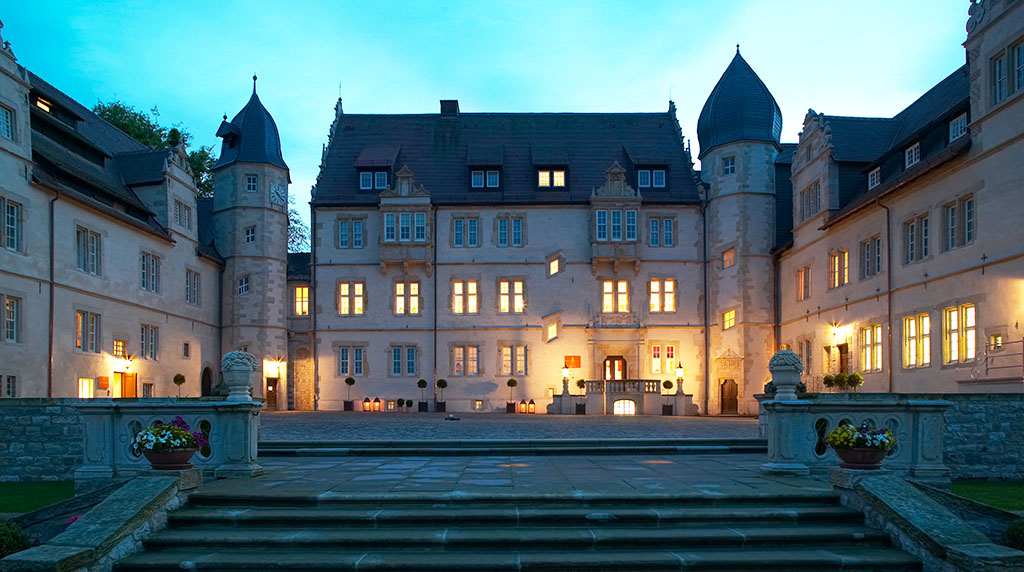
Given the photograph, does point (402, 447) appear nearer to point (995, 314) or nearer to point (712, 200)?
point (995, 314)

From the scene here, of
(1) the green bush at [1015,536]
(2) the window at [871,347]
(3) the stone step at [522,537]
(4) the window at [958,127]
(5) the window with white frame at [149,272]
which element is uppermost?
(4) the window at [958,127]

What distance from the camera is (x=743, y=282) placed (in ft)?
145

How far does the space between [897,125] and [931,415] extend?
93.6 feet

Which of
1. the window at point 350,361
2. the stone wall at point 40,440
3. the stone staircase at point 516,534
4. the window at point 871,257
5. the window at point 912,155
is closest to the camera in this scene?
the stone staircase at point 516,534

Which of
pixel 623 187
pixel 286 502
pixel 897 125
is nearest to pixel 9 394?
pixel 286 502

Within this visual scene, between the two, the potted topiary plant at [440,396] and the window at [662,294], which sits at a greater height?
the window at [662,294]

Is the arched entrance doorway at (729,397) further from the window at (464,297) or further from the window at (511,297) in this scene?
the window at (464,297)

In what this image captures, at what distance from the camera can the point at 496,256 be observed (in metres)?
48.1

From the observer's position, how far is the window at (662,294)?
47.8 meters

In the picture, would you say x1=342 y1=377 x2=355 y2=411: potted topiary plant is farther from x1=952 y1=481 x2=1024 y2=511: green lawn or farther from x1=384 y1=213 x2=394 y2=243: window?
x1=952 y1=481 x2=1024 y2=511: green lawn

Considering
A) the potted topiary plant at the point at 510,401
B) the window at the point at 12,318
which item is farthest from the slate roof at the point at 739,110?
the window at the point at 12,318

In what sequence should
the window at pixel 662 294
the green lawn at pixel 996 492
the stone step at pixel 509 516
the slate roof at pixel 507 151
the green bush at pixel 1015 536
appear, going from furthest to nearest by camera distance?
the slate roof at pixel 507 151 < the window at pixel 662 294 < the green lawn at pixel 996 492 < the stone step at pixel 509 516 < the green bush at pixel 1015 536

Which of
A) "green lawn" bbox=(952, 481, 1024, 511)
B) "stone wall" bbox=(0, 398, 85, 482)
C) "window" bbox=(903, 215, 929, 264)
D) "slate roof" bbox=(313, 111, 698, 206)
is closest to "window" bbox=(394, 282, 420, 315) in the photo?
"slate roof" bbox=(313, 111, 698, 206)

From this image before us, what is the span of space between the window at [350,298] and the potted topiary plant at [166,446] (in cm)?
3618
